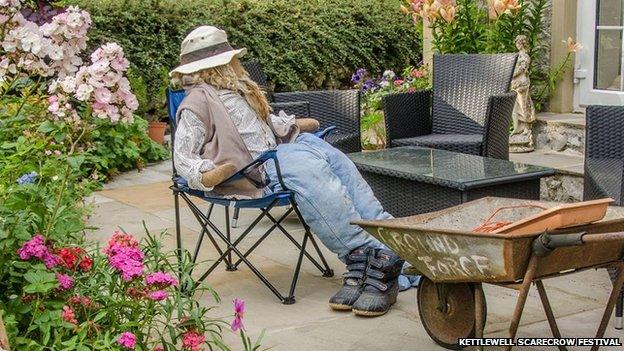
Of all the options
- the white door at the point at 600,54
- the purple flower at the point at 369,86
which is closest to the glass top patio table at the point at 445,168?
the white door at the point at 600,54

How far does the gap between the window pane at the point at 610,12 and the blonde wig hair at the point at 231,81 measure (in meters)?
3.49

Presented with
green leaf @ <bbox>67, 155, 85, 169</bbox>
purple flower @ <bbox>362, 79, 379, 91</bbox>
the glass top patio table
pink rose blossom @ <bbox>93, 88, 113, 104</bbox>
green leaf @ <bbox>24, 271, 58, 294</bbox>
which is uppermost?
pink rose blossom @ <bbox>93, 88, 113, 104</bbox>

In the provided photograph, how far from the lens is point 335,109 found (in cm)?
651

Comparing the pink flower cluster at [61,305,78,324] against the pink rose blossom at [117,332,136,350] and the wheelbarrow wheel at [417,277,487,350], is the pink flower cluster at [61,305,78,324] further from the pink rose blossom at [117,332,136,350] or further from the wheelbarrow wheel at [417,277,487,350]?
the wheelbarrow wheel at [417,277,487,350]

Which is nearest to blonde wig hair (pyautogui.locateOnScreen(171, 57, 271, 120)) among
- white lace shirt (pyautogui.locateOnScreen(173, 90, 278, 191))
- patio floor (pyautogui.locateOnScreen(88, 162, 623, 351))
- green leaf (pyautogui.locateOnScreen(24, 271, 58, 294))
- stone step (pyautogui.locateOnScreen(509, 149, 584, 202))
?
white lace shirt (pyautogui.locateOnScreen(173, 90, 278, 191))

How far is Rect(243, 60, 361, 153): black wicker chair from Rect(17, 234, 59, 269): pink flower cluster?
9.93 feet

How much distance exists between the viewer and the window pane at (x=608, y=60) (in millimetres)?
7378

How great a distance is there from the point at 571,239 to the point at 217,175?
177cm

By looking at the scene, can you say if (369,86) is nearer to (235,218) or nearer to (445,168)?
(235,218)

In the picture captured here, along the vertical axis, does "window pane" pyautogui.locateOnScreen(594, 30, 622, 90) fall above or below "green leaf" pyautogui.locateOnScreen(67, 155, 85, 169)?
below

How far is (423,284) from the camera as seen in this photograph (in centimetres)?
384

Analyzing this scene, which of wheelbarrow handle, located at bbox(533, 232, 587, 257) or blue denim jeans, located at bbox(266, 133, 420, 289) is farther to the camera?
blue denim jeans, located at bbox(266, 133, 420, 289)

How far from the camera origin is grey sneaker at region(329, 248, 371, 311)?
4.32 meters

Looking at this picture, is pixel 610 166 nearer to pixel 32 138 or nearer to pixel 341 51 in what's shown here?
pixel 32 138
